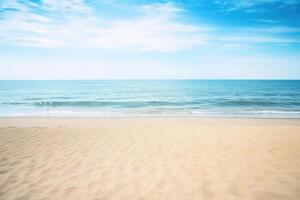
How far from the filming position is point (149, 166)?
17.2 ft

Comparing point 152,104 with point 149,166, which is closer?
point 149,166

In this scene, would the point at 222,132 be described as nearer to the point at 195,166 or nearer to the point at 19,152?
the point at 195,166

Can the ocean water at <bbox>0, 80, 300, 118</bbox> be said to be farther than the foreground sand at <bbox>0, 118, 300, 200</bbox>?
Yes

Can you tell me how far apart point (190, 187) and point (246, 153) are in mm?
2894

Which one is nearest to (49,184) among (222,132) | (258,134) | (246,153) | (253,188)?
(253,188)

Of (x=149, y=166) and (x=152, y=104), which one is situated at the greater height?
(x=149, y=166)

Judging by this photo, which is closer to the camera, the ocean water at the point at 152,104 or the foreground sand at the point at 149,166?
the foreground sand at the point at 149,166

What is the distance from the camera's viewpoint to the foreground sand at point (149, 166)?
399cm

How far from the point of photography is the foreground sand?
3.99m

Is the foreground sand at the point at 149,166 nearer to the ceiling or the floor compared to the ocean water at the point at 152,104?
nearer to the ceiling

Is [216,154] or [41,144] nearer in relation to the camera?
[216,154]

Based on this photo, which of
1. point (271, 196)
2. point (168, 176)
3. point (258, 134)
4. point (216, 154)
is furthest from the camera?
point (258, 134)

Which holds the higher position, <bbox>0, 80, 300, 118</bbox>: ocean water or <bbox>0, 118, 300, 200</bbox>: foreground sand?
<bbox>0, 118, 300, 200</bbox>: foreground sand

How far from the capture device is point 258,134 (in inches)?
335
